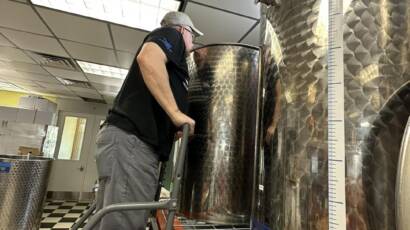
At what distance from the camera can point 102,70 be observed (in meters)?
4.02

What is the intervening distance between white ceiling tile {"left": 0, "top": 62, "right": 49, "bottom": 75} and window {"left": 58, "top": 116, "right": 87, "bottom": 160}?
1808mm

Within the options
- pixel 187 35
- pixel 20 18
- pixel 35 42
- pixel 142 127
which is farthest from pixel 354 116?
pixel 35 42

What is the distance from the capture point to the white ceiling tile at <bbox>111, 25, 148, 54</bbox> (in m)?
2.52

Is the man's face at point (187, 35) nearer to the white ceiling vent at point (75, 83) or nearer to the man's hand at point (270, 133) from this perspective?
the man's hand at point (270, 133)

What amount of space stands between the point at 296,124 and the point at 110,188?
2.18 feet

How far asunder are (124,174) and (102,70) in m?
3.58

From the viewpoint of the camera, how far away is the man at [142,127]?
0.86 meters

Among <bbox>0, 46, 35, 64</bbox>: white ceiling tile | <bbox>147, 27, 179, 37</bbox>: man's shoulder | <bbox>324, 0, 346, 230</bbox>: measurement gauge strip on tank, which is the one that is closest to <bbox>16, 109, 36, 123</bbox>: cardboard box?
<bbox>0, 46, 35, 64</bbox>: white ceiling tile

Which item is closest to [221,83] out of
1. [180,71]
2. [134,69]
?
[180,71]

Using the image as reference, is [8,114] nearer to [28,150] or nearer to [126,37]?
[28,150]

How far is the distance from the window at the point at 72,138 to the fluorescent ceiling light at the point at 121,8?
4.28m

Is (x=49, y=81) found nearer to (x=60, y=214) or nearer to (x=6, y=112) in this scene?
(x=6, y=112)

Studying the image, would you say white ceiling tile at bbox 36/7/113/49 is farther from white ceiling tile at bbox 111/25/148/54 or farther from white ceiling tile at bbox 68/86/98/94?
white ceiling tile at bbox 68/86/98/94

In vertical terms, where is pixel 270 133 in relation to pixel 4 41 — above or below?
below
